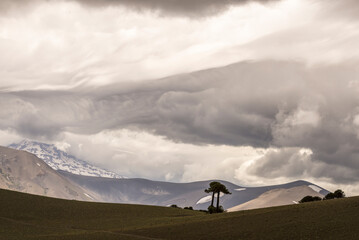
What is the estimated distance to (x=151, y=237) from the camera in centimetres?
11475

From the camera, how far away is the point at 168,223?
13912 centimetres

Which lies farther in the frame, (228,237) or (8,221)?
(8,221)

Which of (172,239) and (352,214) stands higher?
(352,214)

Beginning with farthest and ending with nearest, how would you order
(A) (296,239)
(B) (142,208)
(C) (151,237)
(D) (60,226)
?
(B) (142,208) < (D) (60,226) < (C) (151,237) < (A) (296,239)

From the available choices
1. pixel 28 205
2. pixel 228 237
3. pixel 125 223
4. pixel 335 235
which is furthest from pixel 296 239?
pixel 28 205

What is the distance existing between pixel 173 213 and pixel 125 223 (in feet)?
115

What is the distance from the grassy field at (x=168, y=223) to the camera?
107m

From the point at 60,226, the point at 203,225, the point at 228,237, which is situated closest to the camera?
the point at 228,237

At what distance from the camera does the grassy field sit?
107188 millimetres

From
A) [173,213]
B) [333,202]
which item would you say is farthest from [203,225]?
[173,213]

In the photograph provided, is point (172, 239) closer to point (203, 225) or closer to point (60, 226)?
point (203, 225)

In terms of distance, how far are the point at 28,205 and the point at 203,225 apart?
267 feet

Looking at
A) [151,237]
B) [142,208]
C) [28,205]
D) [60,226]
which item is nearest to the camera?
[151,237]

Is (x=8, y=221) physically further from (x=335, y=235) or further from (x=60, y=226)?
→ (x=335, y=235)
